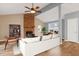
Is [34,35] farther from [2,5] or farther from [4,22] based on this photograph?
[2,5]

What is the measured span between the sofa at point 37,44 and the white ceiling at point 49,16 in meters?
0.35

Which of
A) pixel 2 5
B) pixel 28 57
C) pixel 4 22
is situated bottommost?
pixel 28 57

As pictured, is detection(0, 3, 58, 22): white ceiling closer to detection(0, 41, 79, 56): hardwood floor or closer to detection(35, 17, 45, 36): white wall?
detection(35, 17, 45, 36): white wall

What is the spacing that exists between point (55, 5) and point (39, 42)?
81cm

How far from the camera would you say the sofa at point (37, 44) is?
2480 mm

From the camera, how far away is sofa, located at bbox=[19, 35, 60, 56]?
2480 millimetres

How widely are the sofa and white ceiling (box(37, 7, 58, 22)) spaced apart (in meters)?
0.35

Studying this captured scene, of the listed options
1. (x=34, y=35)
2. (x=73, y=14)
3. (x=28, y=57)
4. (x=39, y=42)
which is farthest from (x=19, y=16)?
(x=73, y=14)

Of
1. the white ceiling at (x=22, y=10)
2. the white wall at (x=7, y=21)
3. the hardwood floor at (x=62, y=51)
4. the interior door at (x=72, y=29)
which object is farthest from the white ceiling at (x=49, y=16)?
the hardwood floor at (x=62, y=51)

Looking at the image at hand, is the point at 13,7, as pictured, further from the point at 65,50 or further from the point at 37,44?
the point at 65,50

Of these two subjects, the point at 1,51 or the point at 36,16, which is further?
the point at 36,16

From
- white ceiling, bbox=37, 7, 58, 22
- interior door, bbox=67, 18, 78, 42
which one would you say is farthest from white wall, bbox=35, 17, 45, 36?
interior door, bbox=67, 18, 78, 42

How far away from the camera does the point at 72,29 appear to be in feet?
8.39

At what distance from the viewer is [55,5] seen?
Result: 2.53m
